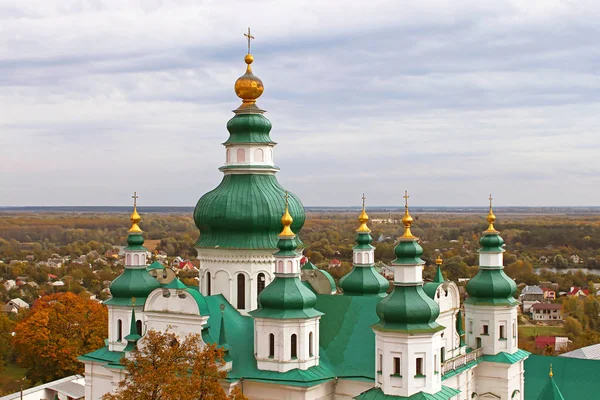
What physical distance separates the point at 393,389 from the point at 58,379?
70.8ft

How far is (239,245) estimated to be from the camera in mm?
22219

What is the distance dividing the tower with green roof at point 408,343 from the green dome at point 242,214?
5.21 meters

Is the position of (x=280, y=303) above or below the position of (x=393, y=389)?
above

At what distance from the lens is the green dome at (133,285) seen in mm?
23266

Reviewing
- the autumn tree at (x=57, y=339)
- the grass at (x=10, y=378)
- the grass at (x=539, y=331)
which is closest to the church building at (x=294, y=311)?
the autumn tree at (x=57, y=339)

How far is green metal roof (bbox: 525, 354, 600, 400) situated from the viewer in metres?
25.2

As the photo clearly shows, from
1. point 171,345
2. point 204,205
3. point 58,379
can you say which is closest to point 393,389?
point 171,345

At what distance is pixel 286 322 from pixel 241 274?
12.1 feet

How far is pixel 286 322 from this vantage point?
19.1 metres

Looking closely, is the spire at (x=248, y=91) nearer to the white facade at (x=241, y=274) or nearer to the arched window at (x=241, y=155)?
the arched window at (x=241, y=155)

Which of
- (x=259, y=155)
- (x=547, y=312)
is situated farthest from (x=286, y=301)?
(x=547, y=312)

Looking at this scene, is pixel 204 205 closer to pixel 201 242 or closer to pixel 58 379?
pixel 201 242

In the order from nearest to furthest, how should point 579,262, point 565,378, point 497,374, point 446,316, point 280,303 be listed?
point 280,303, point 446,316, point 497,374, point 565,378, point 579,262

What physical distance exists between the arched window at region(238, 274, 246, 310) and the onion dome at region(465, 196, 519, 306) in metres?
7.32
